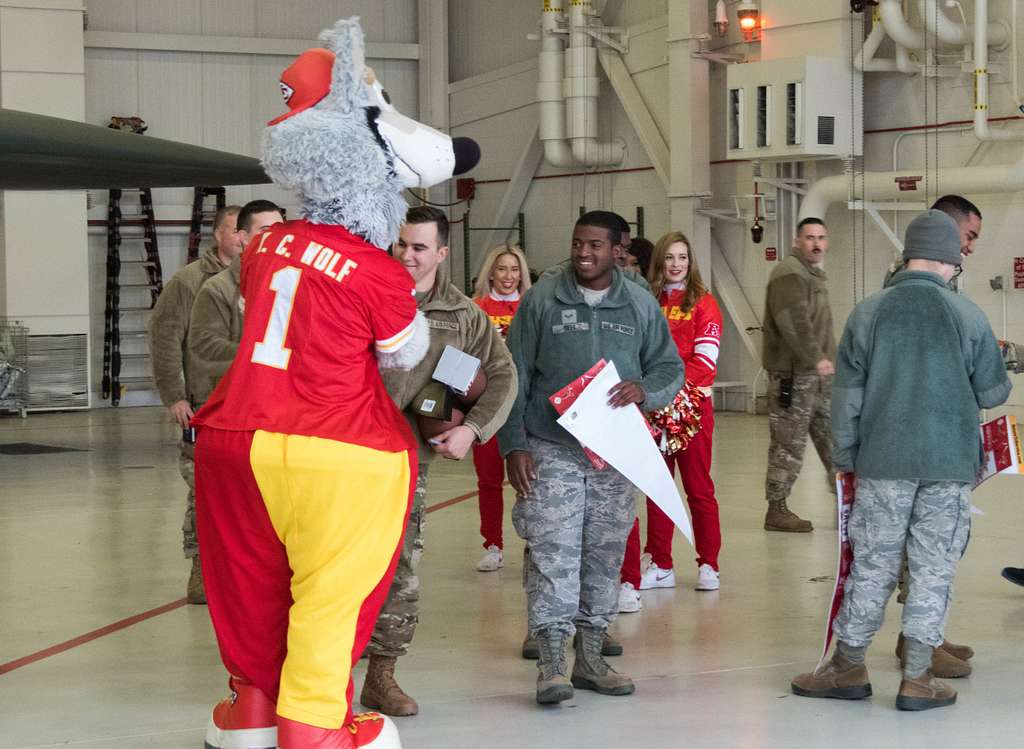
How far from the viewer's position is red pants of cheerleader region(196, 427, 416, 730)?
10.1 ft

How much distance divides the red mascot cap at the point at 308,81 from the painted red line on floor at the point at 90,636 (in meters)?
2.60

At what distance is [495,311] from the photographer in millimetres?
6816

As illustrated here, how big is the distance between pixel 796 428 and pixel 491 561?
1.98 m

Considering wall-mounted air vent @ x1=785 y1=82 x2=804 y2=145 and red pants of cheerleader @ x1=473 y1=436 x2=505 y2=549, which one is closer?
red pants of cheerleader @ x1=473 y1=436 x2=505 y2=549

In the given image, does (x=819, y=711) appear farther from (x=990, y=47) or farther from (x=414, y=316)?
(x=990, y=47)

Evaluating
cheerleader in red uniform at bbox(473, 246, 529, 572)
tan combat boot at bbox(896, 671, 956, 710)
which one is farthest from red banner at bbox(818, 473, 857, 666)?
cheerleader in red uniform at bbox(473, 246, 529, 572)

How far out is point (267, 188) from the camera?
19.2 metres

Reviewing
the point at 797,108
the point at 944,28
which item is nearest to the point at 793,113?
the point at 797,108

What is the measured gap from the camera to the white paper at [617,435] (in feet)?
14.1

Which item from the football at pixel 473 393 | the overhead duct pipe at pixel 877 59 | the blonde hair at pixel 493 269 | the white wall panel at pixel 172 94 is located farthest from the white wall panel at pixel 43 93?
the football at pixel 473 393

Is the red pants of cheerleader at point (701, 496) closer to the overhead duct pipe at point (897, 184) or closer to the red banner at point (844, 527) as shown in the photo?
the red banner at point (844, 527)

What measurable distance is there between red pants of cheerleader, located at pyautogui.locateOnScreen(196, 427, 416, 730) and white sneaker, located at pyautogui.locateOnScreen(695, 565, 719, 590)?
3.12 metres

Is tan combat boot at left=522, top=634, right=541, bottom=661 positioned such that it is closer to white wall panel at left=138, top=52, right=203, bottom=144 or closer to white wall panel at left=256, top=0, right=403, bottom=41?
white wall panel at left=138, top=52, right=203, bottom=144

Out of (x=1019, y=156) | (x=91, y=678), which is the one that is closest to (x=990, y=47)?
(x=1019, y=156)
